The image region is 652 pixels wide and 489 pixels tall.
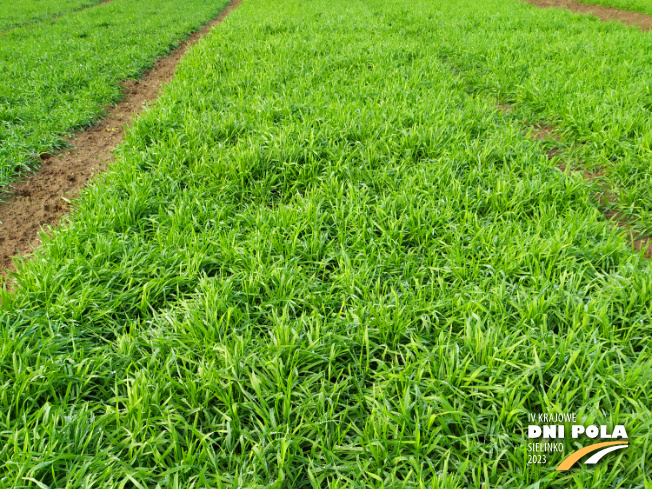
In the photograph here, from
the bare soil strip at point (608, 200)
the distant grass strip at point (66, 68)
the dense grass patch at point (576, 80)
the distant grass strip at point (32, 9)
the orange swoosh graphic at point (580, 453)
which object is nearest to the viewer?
the orange swoosh graphic at point (580, 453)

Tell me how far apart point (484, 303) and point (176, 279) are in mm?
1919

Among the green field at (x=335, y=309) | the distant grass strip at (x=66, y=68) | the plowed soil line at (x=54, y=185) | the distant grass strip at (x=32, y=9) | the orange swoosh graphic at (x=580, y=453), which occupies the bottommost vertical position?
the orange swoosh graphic at (x=580, y=453)

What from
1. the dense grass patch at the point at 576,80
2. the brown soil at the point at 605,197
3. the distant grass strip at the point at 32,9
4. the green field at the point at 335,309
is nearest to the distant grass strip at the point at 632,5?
the dense grass patch at the point at 576,80

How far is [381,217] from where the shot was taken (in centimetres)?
295

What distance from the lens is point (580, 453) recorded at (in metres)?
1.52

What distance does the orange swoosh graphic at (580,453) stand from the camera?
1497 mm

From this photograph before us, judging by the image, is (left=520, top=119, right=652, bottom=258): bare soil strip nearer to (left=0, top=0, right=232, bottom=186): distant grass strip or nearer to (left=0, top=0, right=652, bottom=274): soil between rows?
Result: (left=0, top=0, right=652, bottom=274): soil between rows

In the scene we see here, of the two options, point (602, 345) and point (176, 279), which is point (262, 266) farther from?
point (602, 345)

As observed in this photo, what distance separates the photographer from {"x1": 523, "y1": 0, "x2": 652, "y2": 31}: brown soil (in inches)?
409

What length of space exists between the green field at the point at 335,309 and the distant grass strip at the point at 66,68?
1.52 metres

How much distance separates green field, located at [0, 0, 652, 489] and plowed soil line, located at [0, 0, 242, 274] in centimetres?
58

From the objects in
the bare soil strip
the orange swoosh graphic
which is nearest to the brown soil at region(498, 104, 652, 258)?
the bare soil strip

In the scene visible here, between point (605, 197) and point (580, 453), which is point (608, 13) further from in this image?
point (580, 453)

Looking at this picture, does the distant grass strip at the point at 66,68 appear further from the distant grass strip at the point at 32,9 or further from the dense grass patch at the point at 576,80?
the dense grass patch at the point at 576,80
